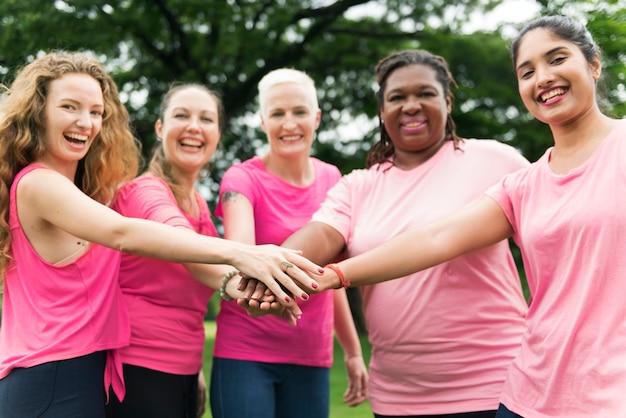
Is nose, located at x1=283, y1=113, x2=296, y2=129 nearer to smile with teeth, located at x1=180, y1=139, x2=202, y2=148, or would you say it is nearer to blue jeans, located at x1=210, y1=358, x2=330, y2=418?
smile with teeth, located at x1=180, y1=139, x2=202, y2=148

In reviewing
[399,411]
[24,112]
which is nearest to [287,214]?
[399,411]

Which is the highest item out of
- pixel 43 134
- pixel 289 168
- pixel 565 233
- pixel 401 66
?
pixel 401 66

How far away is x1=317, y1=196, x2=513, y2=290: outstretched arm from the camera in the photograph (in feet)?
8.73

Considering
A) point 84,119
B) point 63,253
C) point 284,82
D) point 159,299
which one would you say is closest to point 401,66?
point 284,82

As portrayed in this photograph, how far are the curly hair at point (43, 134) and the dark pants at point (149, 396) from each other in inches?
28.0

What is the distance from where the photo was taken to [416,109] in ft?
10.3

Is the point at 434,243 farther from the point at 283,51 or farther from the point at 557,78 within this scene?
the point at 283,51

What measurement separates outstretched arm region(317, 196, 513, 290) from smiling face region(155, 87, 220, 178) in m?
1.09

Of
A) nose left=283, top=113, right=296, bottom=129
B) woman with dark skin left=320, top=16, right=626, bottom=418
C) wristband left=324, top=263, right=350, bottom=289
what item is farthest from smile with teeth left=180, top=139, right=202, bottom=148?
woman with dark skin left=320, top=16, right=626, bottom=418

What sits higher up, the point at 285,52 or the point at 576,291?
the point at 285,52

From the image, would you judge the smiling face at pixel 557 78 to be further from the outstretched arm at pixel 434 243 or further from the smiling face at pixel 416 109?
the smiling face at pixel 416 109

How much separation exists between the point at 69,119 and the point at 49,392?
1.05 meters

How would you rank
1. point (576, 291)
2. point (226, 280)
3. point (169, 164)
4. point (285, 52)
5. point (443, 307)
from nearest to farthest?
point (576, 291) → point (443, 307) → point (226, 280) → point (169, 164) → point (285, 52)

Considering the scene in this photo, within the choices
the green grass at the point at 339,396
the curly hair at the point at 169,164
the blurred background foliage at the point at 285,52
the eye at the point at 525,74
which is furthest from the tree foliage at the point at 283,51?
the eye at the point at 525,74
